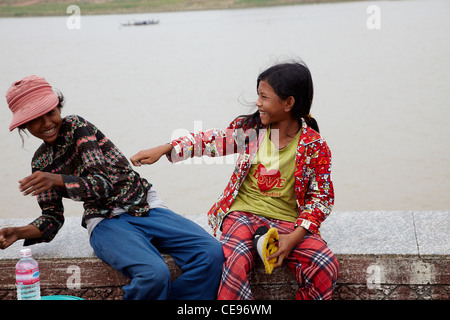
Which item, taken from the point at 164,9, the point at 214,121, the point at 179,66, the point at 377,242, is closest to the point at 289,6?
the point at 164,9

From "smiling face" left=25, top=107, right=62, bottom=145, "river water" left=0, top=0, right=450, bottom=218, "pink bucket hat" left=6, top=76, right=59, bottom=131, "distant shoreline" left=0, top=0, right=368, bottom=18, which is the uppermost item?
"distant shoreline" left=0, top=0, right=368, bottom=18

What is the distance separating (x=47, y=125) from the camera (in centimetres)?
237

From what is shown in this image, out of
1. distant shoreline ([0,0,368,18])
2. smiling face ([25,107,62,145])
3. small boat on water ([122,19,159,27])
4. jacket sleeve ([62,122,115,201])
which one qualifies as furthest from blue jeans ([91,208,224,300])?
distant shoreline ([0,0,368,18])

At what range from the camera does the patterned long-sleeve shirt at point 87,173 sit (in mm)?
2418

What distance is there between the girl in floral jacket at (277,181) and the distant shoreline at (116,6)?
20893mm

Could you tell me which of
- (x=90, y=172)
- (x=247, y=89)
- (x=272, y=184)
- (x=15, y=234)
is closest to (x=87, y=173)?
(x=90, y=172)

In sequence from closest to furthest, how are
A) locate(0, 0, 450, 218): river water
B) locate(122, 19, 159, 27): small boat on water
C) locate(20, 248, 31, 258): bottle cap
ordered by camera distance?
locate(20, 248, 31, 258): bottle cap
locate(0, 0, 450, 218): river water
locate(122, 19, 159, 27): small boat on water

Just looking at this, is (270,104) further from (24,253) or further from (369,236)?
(24,253)

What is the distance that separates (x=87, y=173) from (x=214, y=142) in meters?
0.55

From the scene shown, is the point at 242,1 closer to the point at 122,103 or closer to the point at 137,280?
the point at 122,103

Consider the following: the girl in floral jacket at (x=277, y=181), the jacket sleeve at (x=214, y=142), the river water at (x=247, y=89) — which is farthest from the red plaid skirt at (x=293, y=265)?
the river water at (x=247, y=89)

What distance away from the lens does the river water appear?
548cm

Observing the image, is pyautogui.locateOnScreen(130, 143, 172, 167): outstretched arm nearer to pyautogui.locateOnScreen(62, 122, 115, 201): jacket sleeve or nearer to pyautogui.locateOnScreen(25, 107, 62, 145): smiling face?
pyautogui.locateOnScreen(62, 122, 115, 201): jacket sleeve
